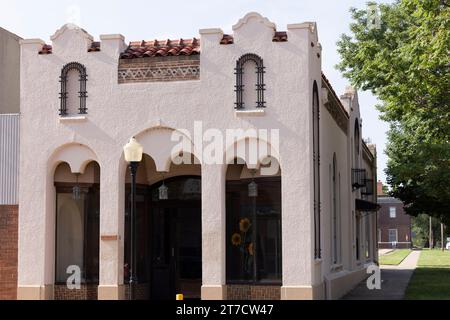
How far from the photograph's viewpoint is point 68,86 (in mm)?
19156

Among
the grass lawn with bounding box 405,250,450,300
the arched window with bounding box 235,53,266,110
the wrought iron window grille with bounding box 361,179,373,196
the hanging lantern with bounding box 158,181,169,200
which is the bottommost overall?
the grass lawn with bounding box 405,250,450,300

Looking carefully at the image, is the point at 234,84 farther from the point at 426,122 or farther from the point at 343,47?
the point at 343,47

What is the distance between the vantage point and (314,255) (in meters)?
17.8

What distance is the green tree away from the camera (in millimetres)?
18891

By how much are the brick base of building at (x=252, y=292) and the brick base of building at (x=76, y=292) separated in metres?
3.74

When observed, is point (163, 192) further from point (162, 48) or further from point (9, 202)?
point (9, 202)

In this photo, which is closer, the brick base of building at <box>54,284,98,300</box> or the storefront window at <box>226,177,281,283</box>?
the storefront window at <box>226,177,281,283</box>

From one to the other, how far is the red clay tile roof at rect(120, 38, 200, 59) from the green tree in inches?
228

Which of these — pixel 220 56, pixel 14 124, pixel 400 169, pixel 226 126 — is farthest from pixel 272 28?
pixel 400 169

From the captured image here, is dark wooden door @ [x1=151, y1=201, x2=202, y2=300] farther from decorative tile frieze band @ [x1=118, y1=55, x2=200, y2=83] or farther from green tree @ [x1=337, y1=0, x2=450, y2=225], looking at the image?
green tree @ [x1=337, y1=0, x2=450, y2=225]

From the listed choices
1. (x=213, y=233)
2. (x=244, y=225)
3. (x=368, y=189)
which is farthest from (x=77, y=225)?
(x=368, y=189)

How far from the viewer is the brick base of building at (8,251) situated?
19250 millimetres

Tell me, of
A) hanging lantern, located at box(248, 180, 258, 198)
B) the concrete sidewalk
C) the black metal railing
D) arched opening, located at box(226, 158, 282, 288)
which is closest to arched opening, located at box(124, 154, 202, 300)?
arched opening, located at box(226, 158, 282, 288)

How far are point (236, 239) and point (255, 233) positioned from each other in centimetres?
55
